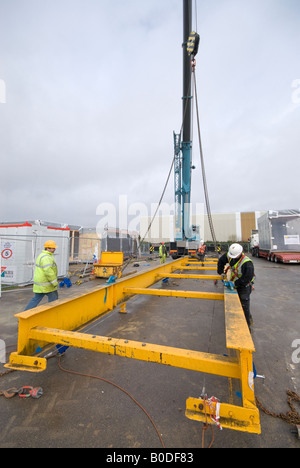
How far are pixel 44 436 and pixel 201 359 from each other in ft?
4.79

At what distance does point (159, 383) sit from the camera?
240 cm

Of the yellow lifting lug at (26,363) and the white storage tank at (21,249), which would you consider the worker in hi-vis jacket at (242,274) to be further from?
the white storage tank at (21,249)

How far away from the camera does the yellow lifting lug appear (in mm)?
1944

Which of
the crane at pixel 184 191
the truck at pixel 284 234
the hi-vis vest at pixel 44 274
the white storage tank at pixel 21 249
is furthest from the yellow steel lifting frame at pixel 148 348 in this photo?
the truck at pixel 284 234

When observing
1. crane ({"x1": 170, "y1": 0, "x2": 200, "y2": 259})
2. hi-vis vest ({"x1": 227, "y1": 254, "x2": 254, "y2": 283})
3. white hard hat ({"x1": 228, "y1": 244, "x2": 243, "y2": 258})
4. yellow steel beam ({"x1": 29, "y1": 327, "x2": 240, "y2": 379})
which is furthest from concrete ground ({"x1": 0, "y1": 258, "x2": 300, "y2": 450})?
crane ({"x1": 170, "y1": 0, "x2": 200, "y2": 259})

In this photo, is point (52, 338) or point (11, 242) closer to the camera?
point (52, 338)

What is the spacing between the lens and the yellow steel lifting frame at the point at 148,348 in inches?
56.4

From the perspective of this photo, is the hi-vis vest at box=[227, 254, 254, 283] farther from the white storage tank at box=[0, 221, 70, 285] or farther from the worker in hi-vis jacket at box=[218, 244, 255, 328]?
the white storage tank at box=[0, 221, 70, 285]

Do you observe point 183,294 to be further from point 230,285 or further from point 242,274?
point 242,274

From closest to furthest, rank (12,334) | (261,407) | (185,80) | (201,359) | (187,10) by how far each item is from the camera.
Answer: (201,359)
(261,407)
(12,334)
(187,10)
(185,80)

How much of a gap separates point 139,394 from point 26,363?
1.18m

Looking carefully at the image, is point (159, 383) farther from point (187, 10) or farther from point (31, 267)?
point (187, 10)

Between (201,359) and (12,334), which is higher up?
(201,359)

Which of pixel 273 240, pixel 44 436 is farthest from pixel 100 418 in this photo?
pixel 273 240
